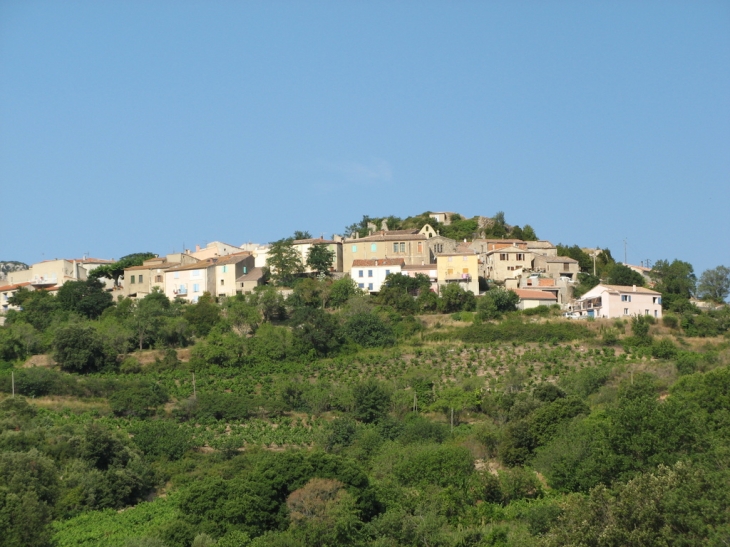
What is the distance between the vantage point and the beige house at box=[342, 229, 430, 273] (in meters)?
74.2

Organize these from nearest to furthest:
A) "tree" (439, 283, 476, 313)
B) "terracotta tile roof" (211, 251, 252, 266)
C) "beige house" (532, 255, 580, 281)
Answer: "tree" (439, 283, 476, 313) → "beige house" (532, 255, 580, 281) → "terracotta tile roof" (211, 251, 252, 266)

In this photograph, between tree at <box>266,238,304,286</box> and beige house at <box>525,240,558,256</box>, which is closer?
tree at <box>266,238,304,286</box>

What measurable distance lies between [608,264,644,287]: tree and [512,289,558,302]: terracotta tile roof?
484cm

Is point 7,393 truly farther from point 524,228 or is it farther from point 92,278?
point 524,228

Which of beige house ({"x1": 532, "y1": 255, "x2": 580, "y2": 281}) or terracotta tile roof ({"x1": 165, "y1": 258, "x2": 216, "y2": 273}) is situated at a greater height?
terracotta tile roof ({"x1": 165, "y1": 258, "x2": 216, "y2": 273})

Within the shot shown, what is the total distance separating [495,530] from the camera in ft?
104

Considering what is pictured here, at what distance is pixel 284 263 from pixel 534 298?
16.0m

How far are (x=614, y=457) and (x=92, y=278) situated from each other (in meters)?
47.7

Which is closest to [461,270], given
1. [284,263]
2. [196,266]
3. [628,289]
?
[628,289]

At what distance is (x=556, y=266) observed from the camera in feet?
240

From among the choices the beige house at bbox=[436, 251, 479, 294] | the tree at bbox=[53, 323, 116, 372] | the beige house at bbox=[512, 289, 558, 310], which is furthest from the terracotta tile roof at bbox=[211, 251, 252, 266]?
the beige house at bbox=[512, 289, 558, 310]

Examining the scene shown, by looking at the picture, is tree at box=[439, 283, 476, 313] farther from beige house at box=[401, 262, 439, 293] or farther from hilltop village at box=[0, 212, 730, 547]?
beige house at box=[401, 262, 439, 293]

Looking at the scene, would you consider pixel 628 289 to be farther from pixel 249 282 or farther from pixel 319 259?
pixel 249 282

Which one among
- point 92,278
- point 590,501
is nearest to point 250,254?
point 92,278
